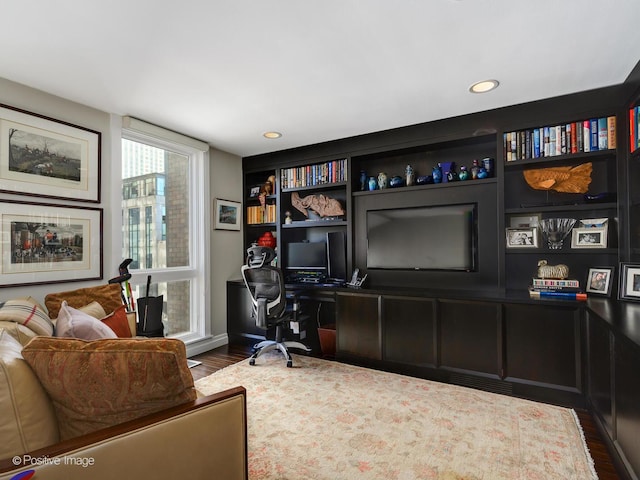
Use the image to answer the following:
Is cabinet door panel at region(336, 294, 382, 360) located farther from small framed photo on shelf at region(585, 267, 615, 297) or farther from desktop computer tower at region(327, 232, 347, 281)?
small framed photo on shelf at region(585, 267, 615, 297)

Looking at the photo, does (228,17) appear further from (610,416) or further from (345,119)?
(610,416)

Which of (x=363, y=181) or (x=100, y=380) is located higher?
(x=363, y=181)

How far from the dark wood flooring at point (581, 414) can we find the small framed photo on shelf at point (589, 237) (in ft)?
4.09

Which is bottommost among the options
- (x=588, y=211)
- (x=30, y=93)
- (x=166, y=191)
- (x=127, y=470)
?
(x=127, y=470)

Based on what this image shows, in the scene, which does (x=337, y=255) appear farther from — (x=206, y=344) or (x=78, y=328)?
(x=78, y=328)

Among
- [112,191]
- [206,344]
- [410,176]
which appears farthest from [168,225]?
[410,176]

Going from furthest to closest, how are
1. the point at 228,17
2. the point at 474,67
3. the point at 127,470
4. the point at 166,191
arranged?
the point at 166,191
the point at 474,67
the point at 228,17
the point at 127,470

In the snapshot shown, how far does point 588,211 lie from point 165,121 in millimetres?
3830

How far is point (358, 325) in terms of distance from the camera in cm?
336

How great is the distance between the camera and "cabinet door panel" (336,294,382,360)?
3262mm

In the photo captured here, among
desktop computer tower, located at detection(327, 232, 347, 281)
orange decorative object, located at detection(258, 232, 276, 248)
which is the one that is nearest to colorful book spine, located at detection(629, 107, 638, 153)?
desktop computer tower, located at detection(327, 232, 347, 281)

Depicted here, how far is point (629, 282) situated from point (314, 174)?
9.71ft

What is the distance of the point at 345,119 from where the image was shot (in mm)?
3232

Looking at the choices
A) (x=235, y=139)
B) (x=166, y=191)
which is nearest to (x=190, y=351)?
(x=166, y=191)
